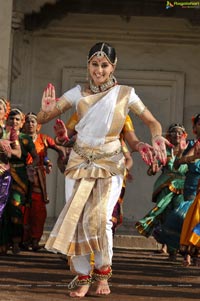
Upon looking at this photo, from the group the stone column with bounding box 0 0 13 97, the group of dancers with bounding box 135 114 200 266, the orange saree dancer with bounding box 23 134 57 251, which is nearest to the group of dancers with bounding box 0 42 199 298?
the group of dancers with bounding box 135 114 200 266

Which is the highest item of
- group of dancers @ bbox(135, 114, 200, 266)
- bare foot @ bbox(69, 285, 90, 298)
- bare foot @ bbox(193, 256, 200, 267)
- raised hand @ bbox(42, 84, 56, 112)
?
raised hand @ bbox(42, 84, 56, 112)

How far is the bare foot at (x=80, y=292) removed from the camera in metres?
6.69

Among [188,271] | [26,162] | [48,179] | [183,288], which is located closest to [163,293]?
[183,288]

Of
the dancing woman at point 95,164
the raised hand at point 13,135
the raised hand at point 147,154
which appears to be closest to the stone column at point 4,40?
the raised hand at point 13,135

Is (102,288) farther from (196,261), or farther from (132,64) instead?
(132,64)

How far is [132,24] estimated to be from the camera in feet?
48.8

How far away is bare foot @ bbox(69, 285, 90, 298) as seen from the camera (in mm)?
6689

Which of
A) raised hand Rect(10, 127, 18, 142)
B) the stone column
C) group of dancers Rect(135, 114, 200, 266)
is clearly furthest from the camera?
the stone column

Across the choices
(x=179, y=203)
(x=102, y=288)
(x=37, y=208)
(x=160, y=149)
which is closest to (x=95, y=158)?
(x=160, y=149)

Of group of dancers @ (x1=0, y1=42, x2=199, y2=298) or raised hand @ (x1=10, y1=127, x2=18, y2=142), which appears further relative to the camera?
raised hand @ (x1=10, y1=127, x2=18, y2=142)

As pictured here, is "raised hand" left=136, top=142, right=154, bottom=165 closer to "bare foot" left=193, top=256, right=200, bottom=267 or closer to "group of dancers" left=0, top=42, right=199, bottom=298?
"group of dancers" left=0, top=42, right=199, bottom=298

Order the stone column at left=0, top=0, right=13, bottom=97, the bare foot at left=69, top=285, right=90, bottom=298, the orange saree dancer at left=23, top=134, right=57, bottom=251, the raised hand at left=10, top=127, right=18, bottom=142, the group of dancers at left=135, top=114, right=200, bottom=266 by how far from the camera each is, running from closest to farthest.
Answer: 1. the bare foot at left=69, top=285, right=90, bottom=298
2. the group of dancers at left=135, top=114, right=200, bottom=266
3. the raised hand at left=10, top=127, right=18, bottom=142
4. the orange saree dancer at left=23, top=134, right=57, bottom=251
5. the stone column at left=0, top=0, right=13, bottom=97

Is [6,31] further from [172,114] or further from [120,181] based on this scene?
[120,181]

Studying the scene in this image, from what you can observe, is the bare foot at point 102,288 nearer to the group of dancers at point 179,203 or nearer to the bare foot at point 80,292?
the bare foot at point 80,292
